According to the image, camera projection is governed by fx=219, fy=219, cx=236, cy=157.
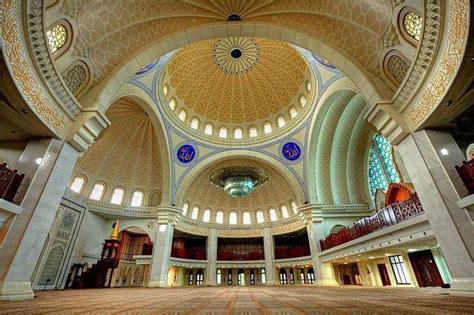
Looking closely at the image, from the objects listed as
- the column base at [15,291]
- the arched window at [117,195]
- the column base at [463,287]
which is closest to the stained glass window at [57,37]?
the column base at [15,291]

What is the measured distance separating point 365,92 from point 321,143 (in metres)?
8.68

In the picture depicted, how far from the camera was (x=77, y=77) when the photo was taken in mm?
5793

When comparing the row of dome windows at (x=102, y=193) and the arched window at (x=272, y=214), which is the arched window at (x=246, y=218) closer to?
the arched window at (x=272, y=214)

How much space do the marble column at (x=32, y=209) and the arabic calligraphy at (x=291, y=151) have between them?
41.6 feet

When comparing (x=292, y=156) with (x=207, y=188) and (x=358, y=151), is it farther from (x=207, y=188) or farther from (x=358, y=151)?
(x=207, y=188)

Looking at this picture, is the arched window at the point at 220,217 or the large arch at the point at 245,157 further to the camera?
the arched window at the point at 220,217

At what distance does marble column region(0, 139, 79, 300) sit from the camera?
4.12 metres

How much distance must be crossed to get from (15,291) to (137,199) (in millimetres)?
11569

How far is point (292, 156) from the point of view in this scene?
15.5 meters

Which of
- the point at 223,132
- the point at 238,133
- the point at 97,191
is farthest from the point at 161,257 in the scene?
the point at 238,133

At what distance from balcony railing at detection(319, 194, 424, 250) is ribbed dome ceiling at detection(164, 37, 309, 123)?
10.2 metres

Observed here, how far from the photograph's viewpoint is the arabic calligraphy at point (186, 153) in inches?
594

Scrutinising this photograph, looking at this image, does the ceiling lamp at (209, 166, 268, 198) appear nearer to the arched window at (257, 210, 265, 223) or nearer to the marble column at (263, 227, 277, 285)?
the arched window at (257, 210, 265, 223)

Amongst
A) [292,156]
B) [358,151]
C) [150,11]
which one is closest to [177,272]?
[292,156]
